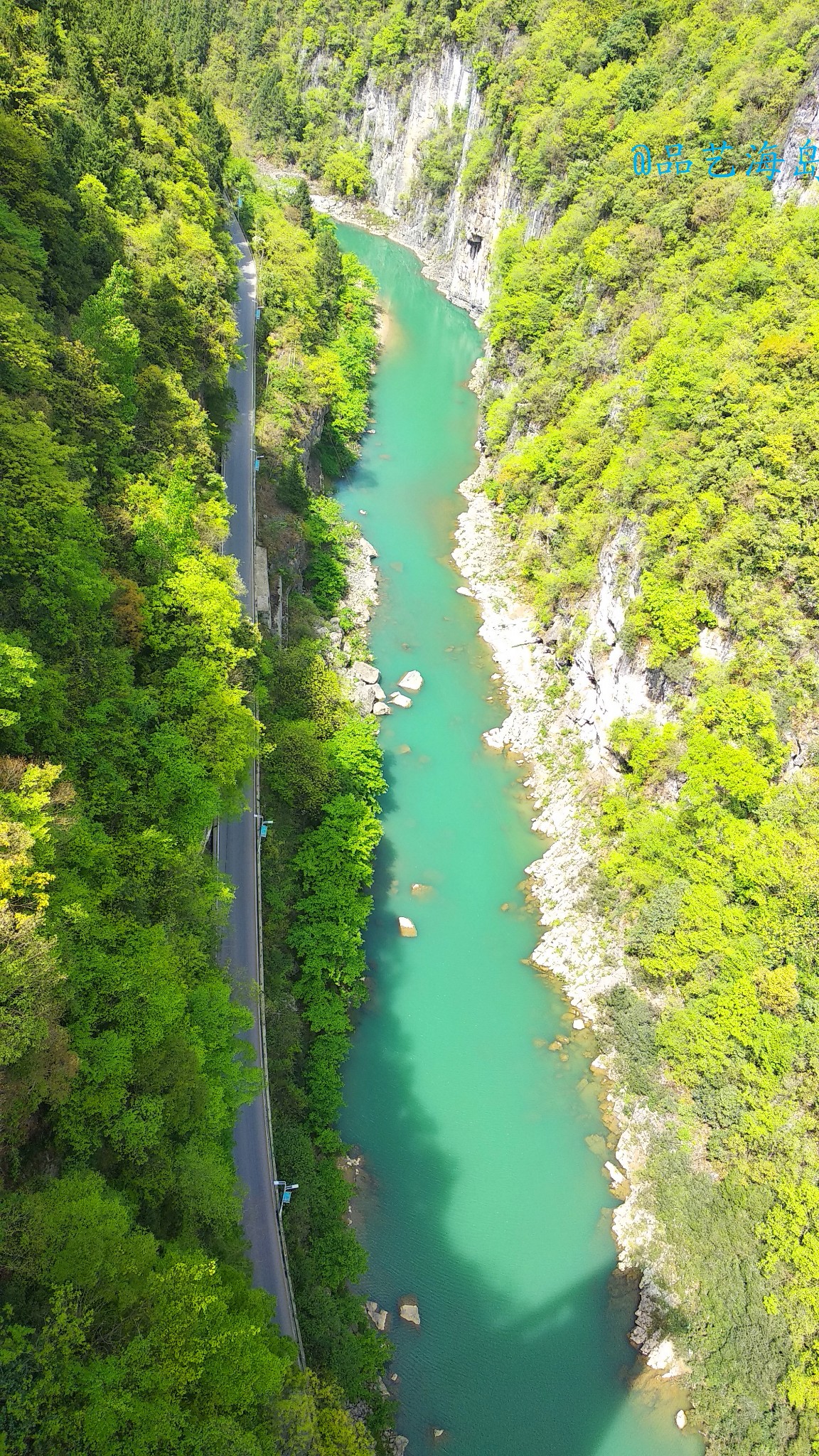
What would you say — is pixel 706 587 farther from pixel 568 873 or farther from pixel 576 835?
pixel 568 873

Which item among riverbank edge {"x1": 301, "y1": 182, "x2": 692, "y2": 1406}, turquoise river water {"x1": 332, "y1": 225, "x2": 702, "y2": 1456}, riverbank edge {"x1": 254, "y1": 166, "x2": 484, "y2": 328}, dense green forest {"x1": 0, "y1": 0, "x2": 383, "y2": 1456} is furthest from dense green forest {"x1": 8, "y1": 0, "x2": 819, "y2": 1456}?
riverbank edge {"x1": 254, "y1": 166, "x2": 484, "y2": 328}

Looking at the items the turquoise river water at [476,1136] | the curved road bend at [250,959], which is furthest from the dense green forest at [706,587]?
the curved road bend at [250,959]

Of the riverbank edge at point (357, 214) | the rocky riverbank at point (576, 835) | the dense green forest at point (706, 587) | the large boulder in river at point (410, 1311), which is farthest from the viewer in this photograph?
the riverbank edge at point (357, 214)

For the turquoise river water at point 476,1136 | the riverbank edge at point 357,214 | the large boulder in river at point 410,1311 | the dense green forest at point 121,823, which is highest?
the riverbank edge at point 357,214

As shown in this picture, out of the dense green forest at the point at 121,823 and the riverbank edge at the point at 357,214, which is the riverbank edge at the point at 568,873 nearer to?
the dense green forest at the point at 121,823

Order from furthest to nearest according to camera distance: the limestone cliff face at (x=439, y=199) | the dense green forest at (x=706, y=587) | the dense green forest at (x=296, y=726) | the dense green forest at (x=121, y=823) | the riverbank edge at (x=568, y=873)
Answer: the limestone cliff face at (x=439, y=199) → the riverbank edge at (x=568, y=873) → the dense green forest at (x=706, y=587) → the dense green forest at (x=296, y=726) → the dense green forest at (x=121, y=823)

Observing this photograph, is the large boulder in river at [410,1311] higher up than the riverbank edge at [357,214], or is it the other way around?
the riverbank edge at [357,214]

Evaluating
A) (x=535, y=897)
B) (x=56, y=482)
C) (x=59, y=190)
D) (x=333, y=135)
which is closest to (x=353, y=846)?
(x=535, y=897)
